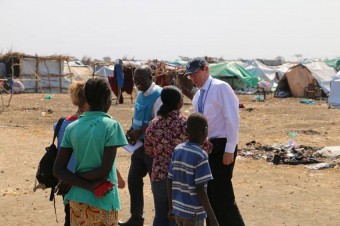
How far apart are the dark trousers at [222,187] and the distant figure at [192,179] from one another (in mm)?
763

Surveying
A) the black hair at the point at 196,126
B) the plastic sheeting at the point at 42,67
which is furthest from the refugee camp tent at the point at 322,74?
the black hair at the point at 196,126

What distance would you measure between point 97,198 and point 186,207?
831 millimetres

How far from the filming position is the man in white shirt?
5.25m

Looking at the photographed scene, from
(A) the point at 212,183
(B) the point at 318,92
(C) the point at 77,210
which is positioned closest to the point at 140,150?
(A) the point at 212,183

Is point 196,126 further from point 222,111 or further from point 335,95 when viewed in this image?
point 335,95

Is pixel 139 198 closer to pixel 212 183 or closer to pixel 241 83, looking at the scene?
pixel 212 183

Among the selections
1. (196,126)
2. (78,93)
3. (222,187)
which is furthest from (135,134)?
(196,126)

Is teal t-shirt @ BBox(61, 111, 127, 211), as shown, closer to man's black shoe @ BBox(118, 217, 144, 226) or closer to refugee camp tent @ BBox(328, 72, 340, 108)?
man's black shoe @ BBox(118, 217, 144, 226)

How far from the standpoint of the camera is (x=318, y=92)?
32312mm

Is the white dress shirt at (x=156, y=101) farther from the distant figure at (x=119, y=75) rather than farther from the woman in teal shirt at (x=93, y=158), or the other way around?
the distant figure at (x=119, y=75)

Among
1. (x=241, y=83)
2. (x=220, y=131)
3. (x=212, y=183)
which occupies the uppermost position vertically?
(x=220, y=131)

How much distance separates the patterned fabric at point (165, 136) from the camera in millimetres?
5164

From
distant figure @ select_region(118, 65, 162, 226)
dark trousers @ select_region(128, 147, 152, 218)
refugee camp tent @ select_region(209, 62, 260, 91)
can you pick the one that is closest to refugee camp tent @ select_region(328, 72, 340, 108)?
refugee camp tent @ select_region(209, 62, 260, 91)

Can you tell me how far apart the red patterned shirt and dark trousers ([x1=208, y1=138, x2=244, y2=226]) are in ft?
1.05
